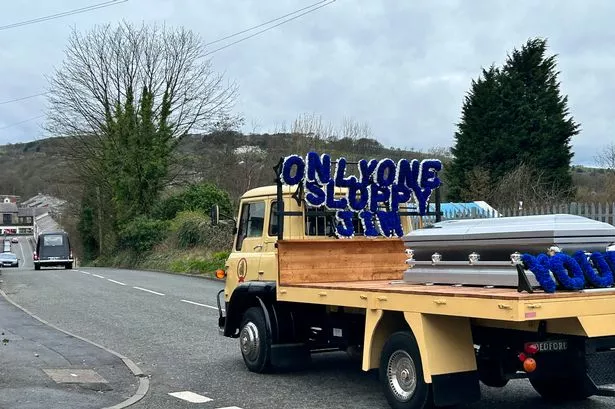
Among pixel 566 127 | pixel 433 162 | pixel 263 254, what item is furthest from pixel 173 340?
pixel 566 127

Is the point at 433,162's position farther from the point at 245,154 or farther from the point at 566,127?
the point at 245,154

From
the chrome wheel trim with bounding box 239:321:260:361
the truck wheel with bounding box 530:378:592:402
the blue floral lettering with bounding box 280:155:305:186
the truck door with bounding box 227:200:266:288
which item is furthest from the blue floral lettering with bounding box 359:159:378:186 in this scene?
the truck wheel with bounding box 530:378:592:402

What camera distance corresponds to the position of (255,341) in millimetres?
9531

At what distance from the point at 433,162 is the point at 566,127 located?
2822 cm

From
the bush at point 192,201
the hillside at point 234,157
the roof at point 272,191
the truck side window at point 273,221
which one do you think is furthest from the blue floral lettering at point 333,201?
the bush at point 192,201

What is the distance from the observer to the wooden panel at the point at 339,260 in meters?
8.65

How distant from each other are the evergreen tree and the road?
18555mm

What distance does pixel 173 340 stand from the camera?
12.7 meters

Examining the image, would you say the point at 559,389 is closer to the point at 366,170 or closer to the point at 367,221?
the point at 367,221

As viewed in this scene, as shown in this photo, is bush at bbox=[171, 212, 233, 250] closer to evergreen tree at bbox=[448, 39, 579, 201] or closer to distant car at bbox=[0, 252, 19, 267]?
evergreen tree at bbox=[448, 39, 579, 201]

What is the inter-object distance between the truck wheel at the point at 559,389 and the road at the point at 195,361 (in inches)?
4.3

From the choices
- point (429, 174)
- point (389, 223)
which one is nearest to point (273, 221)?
point (389, 223)

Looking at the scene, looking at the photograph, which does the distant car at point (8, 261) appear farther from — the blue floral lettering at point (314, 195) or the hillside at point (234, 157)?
the blue floral lettering at point (314, 195)

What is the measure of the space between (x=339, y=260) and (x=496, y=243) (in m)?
2.67
